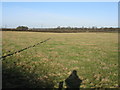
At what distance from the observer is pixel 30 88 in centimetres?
420

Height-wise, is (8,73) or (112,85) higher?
(8,73)

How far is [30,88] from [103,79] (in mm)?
3680

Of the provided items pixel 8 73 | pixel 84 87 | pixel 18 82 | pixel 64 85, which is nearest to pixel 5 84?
pixel 18 82

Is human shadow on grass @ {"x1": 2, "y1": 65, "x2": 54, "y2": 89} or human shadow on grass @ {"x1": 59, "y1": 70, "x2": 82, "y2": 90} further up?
human shadow on grass @ {"x1": 2, "y1": 65, "x2": 54, "y2": 89}

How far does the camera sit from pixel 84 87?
4426 mm

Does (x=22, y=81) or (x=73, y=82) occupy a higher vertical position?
(x=22, y=81)

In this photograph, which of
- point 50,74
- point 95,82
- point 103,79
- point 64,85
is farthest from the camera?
point 50,74

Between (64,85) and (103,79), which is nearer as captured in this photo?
(64,85)

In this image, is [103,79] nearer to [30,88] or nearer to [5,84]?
[30,88]

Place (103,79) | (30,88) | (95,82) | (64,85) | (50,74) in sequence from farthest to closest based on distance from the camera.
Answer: (50,74) → (103,79) → (95,82) → (64,85) → (30,88)

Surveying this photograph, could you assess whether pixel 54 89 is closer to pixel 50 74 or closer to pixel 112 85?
pixel 50 74

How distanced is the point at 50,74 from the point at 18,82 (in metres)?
1.75

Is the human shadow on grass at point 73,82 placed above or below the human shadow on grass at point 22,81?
below

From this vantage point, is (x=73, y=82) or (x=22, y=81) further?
(x=73, y=82)
